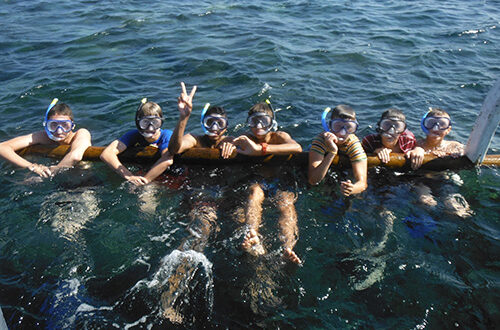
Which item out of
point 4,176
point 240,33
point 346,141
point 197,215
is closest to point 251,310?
point 197,215

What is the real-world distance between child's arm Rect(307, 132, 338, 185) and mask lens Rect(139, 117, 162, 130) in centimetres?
218

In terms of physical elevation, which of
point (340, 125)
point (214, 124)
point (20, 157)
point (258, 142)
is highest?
point (340, 125)

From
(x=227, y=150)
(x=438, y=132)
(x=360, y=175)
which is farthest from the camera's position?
(x=438, y=132)

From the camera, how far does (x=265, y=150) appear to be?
5.91m

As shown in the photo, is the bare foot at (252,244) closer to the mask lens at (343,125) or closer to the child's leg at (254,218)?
the child's leg at (254,218)

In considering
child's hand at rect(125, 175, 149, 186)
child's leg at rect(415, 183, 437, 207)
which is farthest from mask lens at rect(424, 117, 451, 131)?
child's hand at rect(125, 175, 149, 186)

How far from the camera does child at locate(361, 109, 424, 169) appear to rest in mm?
5793

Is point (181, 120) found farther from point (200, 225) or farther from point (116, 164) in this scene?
point (200, 225)

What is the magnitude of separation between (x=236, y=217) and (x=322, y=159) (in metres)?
1.42

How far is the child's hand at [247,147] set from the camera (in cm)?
586

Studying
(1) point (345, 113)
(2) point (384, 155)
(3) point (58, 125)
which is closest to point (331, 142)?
(1) point (345, 113)

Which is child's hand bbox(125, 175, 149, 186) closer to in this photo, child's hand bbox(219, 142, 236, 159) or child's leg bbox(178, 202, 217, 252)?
child's leg bbox(178, 202, 217, 252)

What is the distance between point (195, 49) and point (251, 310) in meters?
9.57

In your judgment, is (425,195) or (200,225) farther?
(425,195)
